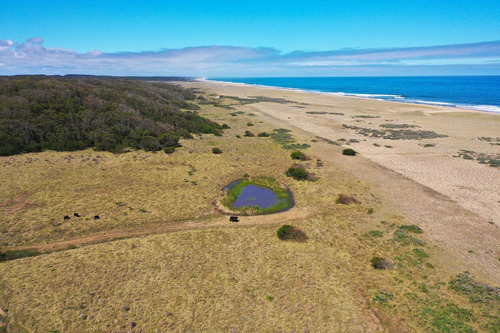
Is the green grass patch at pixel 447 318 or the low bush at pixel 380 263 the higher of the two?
the low bush at pixel 380 263

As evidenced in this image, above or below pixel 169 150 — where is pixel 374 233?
below

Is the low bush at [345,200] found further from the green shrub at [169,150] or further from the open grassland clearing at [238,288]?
the green shrub at [169,150]

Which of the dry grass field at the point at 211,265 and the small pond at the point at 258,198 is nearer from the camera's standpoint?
the dry grass field at the point at 211,265

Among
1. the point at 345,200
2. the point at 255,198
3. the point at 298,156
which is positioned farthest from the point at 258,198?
the point at 298,156

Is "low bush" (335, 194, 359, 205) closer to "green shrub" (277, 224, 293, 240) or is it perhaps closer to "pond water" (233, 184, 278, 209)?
"pond water" (233, 184, 278, 209)

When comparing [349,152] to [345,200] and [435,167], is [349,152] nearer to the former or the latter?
[435,167]

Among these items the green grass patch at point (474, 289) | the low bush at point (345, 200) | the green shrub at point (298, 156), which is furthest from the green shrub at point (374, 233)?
the green shrub at point (298, 156)

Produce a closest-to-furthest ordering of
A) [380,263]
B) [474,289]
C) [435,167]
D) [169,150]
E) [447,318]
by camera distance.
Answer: [447,318]
[474,289]
[380,263]
[435,167]
[169,150]

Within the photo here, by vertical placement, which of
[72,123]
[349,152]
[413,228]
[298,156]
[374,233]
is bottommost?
[374,233]
